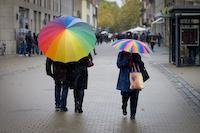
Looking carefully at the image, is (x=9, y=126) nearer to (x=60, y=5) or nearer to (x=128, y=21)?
(x=60, y=5)

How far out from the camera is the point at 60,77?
12.1 metres

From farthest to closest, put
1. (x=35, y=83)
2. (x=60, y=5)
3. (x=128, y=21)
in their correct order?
1. (x=128, y=21)
2. (x=60, y=5)
3. (x=35, y=83)

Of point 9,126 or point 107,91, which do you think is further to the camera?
point 107,91

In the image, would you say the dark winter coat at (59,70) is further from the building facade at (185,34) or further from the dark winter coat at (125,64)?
the building facade at (185,34)

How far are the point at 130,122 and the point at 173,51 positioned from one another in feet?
57.8

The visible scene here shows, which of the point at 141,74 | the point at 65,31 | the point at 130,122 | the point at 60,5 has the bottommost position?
the point at 130,122

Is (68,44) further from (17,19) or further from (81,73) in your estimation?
(17,19)

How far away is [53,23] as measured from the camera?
1165 centimetres

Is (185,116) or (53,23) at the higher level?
(53,23)

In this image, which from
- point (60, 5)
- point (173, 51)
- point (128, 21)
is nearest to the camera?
point (173, 51)

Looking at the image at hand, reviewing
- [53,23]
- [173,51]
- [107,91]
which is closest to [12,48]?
[173,51]

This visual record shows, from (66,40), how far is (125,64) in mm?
1180

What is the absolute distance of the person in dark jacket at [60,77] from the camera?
12.1 metres

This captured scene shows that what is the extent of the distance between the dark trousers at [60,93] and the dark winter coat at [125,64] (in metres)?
1.43
